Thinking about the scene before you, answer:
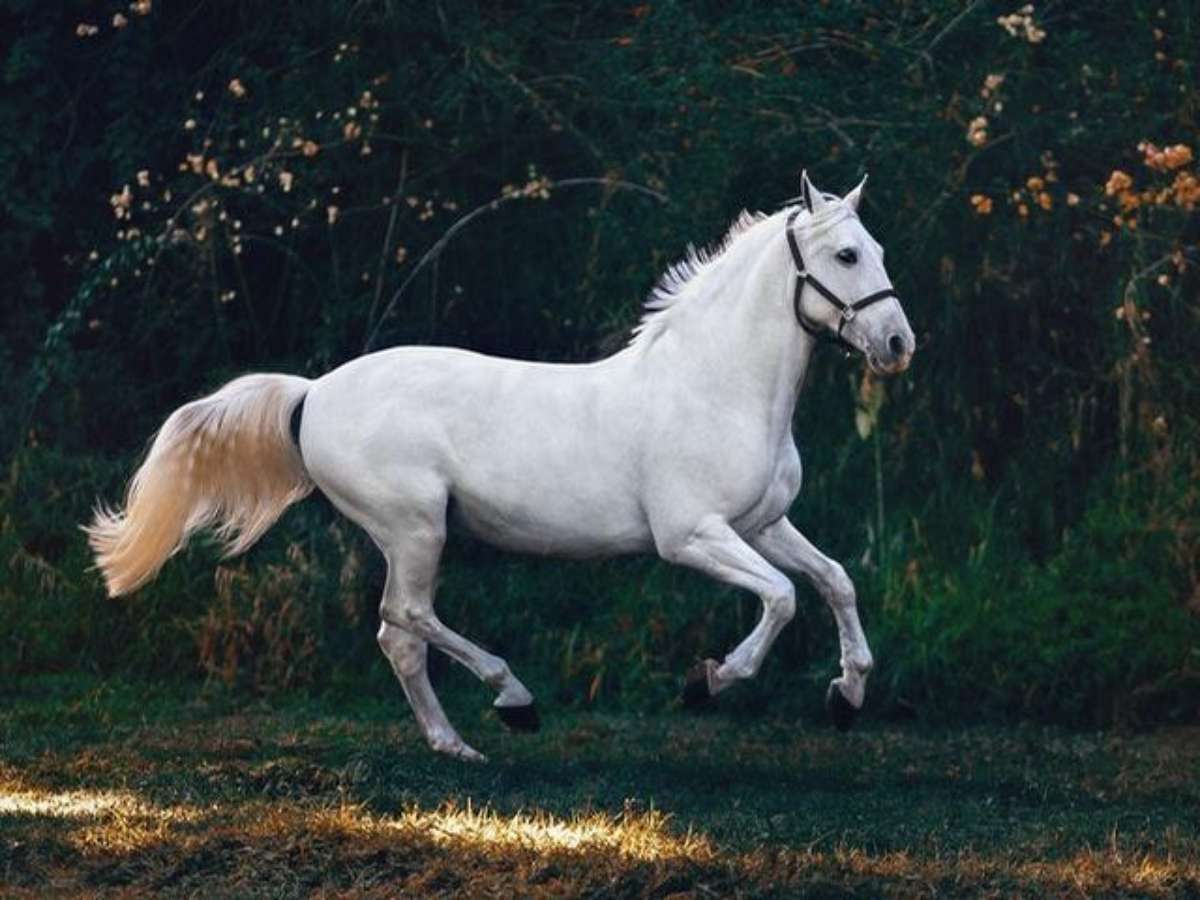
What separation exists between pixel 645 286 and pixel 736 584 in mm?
3654

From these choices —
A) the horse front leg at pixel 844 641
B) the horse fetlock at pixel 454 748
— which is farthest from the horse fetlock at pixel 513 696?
the horse front leg at pixel 844 641

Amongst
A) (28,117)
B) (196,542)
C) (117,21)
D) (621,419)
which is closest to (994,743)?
(621,419)

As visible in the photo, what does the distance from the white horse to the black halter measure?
10 mm

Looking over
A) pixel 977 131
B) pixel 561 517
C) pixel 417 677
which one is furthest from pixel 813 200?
pixel 977 131

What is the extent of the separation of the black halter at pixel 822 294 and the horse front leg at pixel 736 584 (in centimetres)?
75

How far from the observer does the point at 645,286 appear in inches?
473

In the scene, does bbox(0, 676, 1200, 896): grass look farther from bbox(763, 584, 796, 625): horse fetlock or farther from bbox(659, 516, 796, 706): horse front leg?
bbox(763, 584, 796, 625): horse fetlock

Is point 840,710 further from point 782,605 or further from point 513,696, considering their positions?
point 513,696

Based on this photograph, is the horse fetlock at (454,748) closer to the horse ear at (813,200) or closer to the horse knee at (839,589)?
the horse knee at (839,589)

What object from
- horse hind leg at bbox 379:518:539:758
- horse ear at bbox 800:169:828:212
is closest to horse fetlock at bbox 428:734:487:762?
horse hind leg at bbox 379:518:539:758

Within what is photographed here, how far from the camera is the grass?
21.5 feet

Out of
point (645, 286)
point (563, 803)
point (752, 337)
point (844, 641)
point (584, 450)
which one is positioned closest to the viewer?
point (563, 803)

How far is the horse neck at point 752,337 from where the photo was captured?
28.9 feet

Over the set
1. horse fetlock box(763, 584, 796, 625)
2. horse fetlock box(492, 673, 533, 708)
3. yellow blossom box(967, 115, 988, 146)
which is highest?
yellow blossom box(967, 115, 988, 146)
